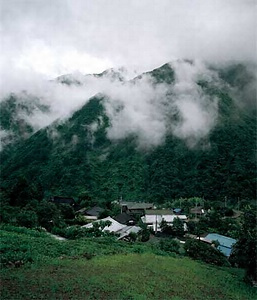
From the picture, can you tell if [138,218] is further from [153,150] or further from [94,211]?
[153,150]

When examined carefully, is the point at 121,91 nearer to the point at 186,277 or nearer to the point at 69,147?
the point at 69,147

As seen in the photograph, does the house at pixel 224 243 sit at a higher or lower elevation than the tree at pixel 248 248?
lower

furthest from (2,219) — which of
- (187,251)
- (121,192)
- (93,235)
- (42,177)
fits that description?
(42,177)

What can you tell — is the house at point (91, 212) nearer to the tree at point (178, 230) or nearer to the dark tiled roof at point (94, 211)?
the dark tiled roof at point (94, 211)

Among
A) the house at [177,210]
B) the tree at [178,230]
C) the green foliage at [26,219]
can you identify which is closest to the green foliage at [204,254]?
the green foliage at [26,219]

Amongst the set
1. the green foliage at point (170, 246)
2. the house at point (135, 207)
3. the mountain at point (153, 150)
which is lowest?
the house at point (135, 207)

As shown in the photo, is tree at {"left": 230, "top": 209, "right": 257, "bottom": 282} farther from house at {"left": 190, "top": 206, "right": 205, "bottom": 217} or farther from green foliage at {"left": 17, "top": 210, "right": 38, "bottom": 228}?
house at {"left": 190, "top": 206, "right": 205, "bottom": 217}

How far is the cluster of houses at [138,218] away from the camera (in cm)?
3381

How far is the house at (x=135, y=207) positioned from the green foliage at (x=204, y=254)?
29.7 m

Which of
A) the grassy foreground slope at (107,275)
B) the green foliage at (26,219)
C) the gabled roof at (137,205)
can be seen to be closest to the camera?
the grassy foreground slope at (107,275)

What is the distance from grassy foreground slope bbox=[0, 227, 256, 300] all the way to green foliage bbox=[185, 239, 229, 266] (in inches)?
78.8

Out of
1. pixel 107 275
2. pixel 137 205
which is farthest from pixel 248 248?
pixel 137 205

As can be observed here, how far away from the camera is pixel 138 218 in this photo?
166 feet

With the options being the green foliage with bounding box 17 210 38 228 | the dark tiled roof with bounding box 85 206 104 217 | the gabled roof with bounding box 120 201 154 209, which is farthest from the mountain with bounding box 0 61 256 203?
the green foliage with bounding box 17 210 38 228
